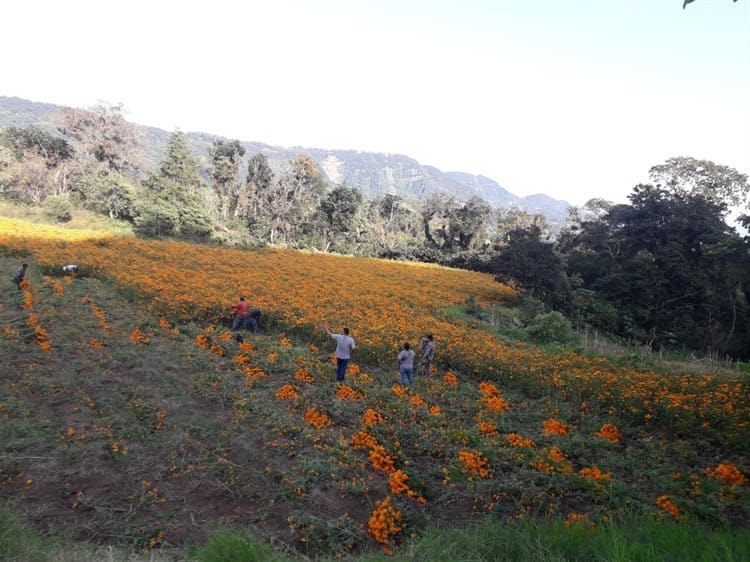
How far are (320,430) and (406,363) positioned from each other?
3369 mm

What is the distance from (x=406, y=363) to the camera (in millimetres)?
10969

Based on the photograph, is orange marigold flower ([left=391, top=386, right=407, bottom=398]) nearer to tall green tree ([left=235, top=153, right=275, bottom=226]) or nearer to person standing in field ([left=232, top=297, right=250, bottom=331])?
person standing in field ([left=232, top=297, right=250, bottom=331])

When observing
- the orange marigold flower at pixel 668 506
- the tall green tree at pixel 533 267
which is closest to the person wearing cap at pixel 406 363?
the orange marigold flower at pixel 668 506

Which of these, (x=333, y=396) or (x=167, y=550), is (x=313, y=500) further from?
(x=333, y=396)

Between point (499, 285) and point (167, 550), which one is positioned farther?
point (499, 285)

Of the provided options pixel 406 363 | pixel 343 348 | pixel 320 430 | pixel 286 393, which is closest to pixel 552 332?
pixel 406 363

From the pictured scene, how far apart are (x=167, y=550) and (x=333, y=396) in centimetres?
508

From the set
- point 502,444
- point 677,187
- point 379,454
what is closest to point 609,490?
point 502,444

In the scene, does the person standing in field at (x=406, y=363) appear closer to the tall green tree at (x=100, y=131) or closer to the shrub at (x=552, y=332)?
the shrub at (x=552, y=332)

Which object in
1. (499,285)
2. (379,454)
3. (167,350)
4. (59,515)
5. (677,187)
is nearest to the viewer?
(59,515)

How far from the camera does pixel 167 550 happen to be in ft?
16.4

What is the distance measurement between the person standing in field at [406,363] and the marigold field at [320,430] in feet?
1.86

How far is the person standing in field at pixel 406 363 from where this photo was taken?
1094cm

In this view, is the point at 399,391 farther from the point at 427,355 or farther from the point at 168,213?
the point at 168,213
